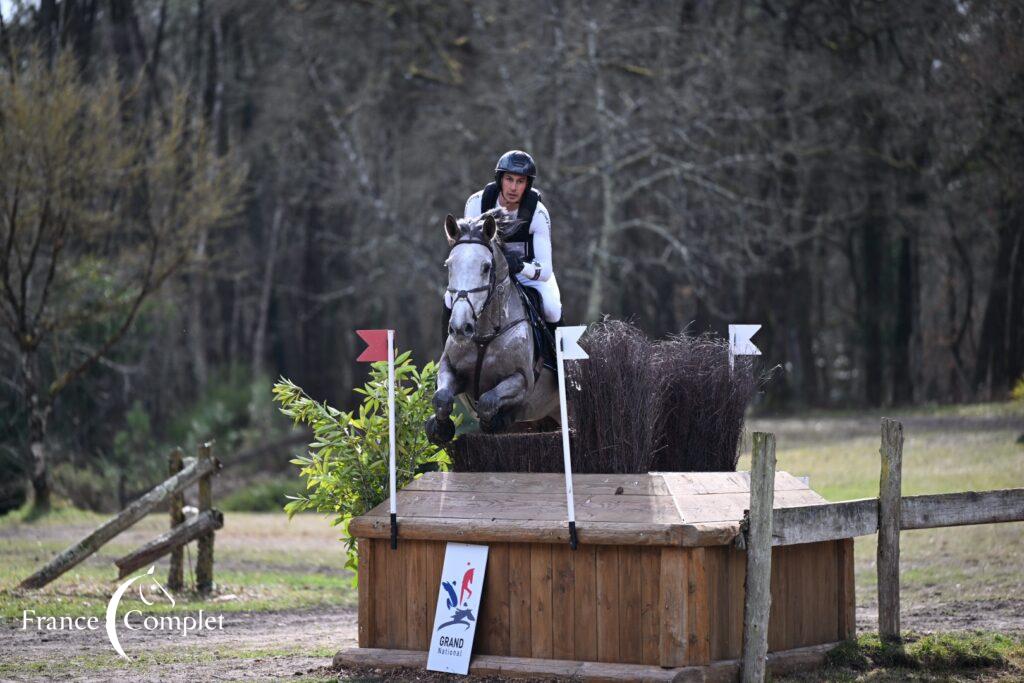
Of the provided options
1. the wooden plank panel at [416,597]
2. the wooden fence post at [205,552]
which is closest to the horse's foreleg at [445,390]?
the wooden plank panel at [416,597]

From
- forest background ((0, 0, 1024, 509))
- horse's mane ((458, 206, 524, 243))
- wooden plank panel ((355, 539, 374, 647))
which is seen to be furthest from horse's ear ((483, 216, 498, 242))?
forest background ((0, 0, 1024, 509))

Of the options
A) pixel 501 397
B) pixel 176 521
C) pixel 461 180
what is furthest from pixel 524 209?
pixel 461 180

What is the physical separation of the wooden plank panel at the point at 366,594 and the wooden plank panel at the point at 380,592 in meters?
0.02

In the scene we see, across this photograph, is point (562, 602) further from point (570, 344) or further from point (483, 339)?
point (483, 339)

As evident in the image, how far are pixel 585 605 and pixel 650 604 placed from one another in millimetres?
386

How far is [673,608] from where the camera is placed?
588 centimetres

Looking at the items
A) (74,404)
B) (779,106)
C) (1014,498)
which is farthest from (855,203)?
(1014,498)

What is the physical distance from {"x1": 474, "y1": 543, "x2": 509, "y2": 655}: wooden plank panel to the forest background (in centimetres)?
1131

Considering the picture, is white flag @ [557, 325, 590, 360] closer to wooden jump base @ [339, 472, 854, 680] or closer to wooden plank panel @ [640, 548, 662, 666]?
wooden jump base @ [339, 472, 854, 680]

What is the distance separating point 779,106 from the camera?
23703mm

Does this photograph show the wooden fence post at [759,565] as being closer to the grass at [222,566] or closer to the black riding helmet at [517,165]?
the black riding helmet at [517,165]

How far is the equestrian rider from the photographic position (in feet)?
24.9

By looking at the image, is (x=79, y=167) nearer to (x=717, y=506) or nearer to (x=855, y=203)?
(x=717, y=506)

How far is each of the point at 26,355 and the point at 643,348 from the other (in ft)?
37.3
